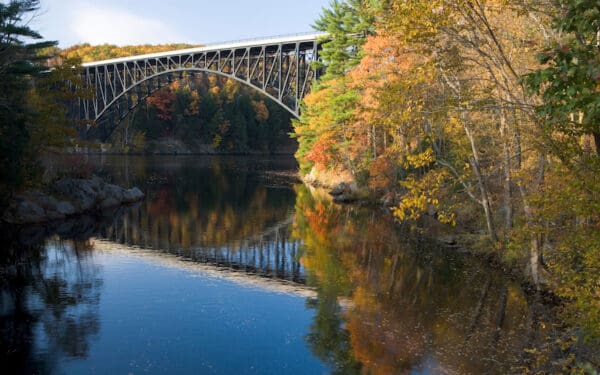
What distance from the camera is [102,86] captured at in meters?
85.5

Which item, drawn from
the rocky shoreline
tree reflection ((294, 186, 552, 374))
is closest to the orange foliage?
the rocky shoreline

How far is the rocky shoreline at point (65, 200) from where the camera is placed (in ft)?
85.6

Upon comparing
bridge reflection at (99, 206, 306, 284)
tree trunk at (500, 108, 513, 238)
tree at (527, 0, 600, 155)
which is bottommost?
bridge reflection at (99, 206, 306, 284)

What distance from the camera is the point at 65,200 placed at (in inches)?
1171

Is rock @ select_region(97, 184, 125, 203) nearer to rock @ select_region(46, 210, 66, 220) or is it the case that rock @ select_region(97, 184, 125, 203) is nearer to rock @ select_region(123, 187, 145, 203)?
rock @ select_region(123, 187, 145, 203)

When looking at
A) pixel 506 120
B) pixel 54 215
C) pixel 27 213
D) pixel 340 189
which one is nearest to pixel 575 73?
pixel 506 120

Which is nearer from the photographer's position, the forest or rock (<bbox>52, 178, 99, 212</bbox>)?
the forest

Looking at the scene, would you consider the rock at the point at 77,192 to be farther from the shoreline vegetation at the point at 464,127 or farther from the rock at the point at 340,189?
the rock at the point at 340,189

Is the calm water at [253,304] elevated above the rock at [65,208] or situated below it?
below

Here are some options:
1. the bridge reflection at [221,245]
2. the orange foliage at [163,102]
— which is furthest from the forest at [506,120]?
the orange foliage at [163,102]

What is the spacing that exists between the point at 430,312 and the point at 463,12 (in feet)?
26.5

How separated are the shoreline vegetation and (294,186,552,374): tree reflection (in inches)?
38.7

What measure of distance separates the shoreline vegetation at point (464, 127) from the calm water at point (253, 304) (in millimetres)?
1712

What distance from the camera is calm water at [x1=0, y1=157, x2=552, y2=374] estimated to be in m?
11.5
